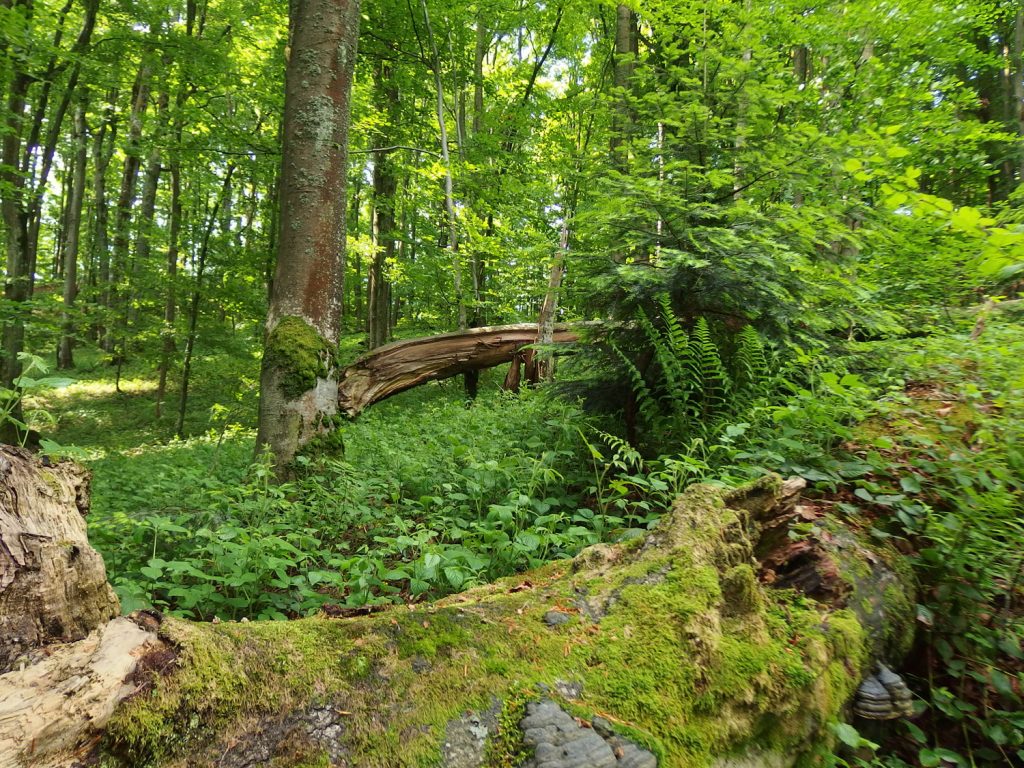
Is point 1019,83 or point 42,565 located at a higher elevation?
point 1019,83

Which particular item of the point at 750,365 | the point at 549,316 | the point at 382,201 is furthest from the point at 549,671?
the point at 382,201

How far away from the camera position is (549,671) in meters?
1.50

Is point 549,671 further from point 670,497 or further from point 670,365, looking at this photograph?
point 670,365

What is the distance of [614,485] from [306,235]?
3.24 metres

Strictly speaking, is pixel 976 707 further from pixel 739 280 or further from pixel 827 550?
pixel 739 280

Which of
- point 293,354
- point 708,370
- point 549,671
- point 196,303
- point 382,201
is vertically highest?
point 382,201

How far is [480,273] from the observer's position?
457 inches

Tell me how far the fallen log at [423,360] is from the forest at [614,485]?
65 mm

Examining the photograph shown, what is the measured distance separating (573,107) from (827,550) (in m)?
11.2

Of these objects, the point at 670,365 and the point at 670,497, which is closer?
the point at 670,497

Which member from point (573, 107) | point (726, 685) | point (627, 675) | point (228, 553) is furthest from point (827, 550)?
point (573, 107)

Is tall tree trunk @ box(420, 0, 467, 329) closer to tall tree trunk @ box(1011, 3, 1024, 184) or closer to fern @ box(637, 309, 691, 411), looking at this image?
fern @ box(637, 309, 691, 411)

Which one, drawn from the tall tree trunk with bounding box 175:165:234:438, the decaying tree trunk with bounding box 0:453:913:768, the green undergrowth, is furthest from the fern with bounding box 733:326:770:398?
the tall tree trunk with bounding box 175:165:234:438

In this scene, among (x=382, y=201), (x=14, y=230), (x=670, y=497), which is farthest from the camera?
(x=382, y=201)
